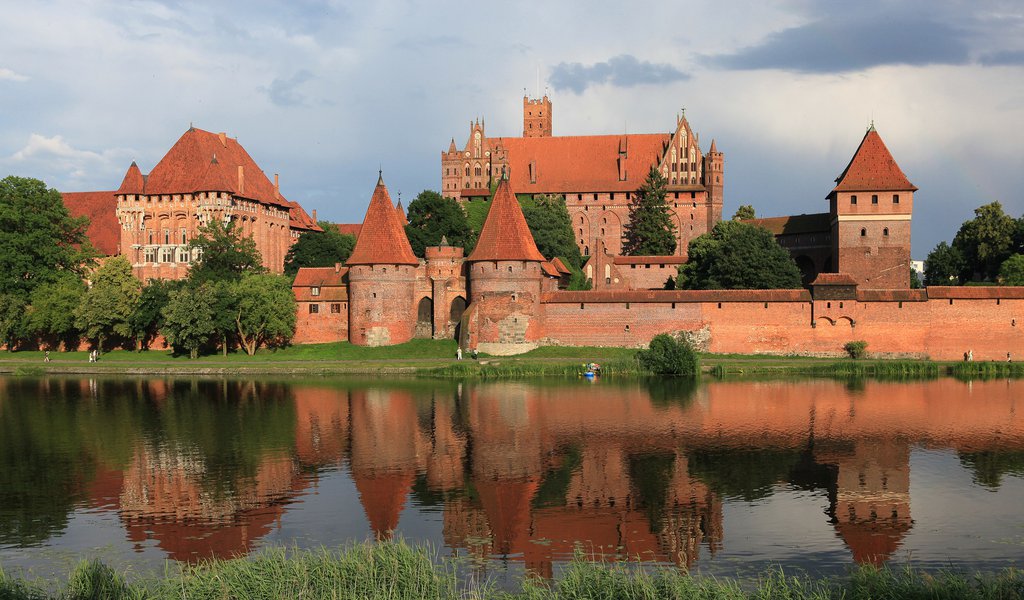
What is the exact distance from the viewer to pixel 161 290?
145 ft

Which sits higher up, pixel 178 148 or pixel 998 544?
pixel 178 148

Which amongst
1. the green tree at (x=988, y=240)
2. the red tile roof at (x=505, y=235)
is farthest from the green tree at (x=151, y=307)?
the green tree at (x=988, y=240)

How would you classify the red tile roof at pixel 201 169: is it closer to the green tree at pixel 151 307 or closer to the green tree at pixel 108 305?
the green tree at pixel 108 305

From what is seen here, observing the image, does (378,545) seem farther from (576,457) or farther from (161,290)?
(161,290)

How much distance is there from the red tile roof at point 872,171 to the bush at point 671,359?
58.3ft

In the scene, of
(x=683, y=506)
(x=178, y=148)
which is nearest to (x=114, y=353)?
(x=178, y=148)

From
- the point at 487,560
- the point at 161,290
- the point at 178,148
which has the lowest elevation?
the point at 487,560

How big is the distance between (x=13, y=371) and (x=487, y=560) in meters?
33.2

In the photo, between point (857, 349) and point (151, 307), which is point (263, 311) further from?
point (857, 349)

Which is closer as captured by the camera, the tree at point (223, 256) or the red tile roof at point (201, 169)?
the tree at point (223, 256)

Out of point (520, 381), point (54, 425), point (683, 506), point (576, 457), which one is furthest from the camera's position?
point (520, 381)

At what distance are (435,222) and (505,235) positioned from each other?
40.7ft

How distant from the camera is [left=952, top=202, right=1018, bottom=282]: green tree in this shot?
Answer: 189 ft

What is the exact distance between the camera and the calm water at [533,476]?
48.1 ft
